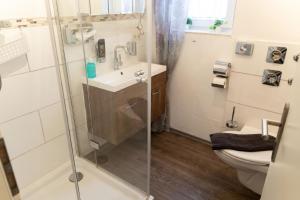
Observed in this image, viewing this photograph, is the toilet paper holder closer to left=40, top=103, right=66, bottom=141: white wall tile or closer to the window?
the window

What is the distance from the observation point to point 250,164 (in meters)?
1.61

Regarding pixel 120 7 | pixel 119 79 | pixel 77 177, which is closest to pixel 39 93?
pixel 119 79

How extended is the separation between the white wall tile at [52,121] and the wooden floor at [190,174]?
3.12 ft

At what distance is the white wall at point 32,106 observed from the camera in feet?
4.84

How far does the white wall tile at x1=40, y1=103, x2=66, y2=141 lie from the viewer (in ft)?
5.77

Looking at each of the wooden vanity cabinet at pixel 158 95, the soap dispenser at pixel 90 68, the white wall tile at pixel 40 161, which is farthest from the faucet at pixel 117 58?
the white wall tile at pixel 40 161

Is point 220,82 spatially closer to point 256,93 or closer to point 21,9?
point 256,93

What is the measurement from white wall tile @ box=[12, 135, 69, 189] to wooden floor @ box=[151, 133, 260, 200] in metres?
0.87

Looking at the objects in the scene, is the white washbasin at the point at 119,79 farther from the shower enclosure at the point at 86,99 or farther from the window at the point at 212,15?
the window at the point at 212,15

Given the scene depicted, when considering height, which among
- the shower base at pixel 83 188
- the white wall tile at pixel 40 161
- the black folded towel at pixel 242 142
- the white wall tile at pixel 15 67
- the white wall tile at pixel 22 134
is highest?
the white wall tile at pixel 15 67

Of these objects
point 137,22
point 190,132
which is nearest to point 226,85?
point 190,132

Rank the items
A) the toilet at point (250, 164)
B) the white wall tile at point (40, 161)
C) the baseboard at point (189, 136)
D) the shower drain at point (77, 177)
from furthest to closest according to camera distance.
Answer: the baseboard at point (189, 136), the shower drain at point (77, 177), the white wall tile at point (40, 161), the toilet at point (250, 164)

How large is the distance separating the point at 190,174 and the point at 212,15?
5.24 ft

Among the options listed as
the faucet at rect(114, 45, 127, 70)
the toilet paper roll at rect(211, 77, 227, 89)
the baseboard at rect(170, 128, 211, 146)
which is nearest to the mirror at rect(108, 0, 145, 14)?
the faucet at rect(114, 45, 127, 70)
